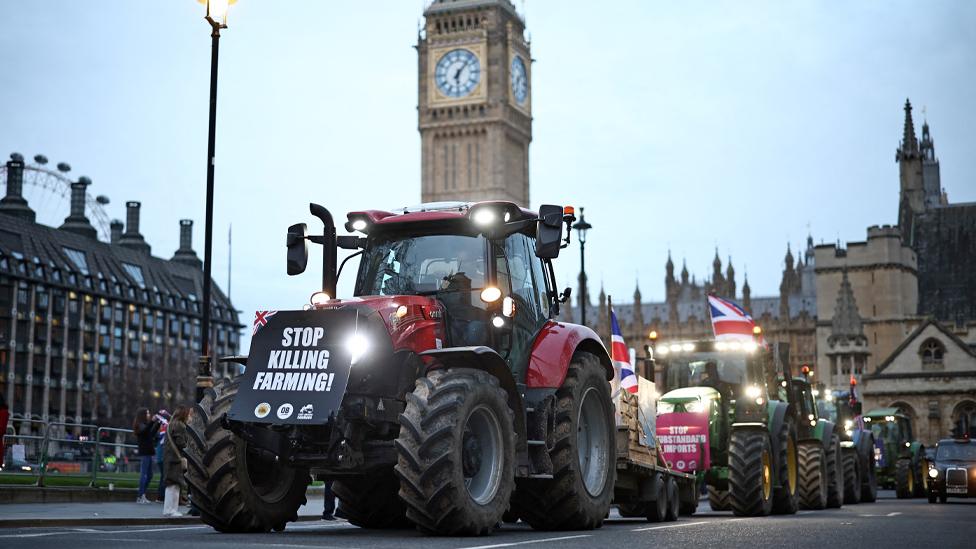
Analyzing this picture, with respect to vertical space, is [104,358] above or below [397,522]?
above

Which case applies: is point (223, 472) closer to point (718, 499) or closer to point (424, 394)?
point (424, 394)

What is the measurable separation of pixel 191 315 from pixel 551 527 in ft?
356

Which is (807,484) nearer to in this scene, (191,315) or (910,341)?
(910,341)

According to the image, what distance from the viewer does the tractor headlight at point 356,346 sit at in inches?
403

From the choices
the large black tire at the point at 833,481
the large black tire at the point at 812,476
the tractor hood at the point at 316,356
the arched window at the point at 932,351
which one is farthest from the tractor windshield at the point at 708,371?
the arched window at the point at 932,351

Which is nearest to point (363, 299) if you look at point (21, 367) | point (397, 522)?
point (397, 522)

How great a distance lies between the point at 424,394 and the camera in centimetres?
998

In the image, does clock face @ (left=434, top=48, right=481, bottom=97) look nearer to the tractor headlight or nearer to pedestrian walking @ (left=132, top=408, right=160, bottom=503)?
pedestrian walking @ (left=132, top=408, right=160, bottom=503)

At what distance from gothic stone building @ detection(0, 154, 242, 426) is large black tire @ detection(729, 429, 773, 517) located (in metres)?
75.6

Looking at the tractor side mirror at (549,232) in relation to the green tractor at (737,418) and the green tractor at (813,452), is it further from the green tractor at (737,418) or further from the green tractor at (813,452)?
the green tractor at (813,452)

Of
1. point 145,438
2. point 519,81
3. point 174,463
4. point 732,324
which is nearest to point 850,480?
point 732,324

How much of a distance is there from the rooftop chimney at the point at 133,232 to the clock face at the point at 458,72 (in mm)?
29804

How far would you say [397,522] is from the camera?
12570 millimetres

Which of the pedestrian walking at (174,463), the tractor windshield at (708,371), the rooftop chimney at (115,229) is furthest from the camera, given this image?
the rooftop chimney at (115,229)
